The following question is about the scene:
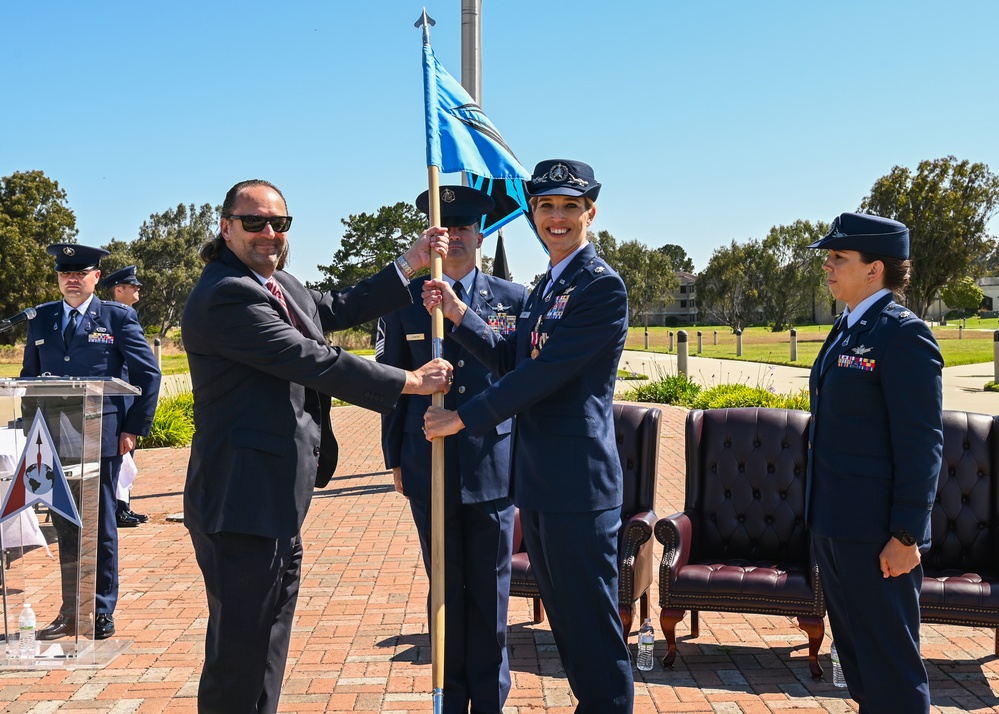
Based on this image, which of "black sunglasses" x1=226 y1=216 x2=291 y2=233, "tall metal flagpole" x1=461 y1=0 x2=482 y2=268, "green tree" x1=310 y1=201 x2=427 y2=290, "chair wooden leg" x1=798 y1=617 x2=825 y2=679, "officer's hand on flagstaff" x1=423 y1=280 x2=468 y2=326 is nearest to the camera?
"black sunglasses" x1=226 y1=216 x2=291 y2=233

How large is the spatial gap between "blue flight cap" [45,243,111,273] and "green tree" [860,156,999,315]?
39928mm

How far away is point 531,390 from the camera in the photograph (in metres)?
3.29

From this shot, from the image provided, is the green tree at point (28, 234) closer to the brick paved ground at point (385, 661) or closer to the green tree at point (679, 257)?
the brick paved ground at point (385, 661)

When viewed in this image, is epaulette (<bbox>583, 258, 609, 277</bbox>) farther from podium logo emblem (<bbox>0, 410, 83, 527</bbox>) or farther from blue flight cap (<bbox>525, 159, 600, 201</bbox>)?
podium logo emblem (<bbox>0, 410, 83, 527</bbox>)

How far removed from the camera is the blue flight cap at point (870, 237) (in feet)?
10.9

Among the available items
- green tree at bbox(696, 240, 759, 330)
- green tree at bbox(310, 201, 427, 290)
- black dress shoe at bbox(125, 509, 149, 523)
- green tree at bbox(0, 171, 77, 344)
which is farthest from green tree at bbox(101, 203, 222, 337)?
black dress shoe at bbox(125, 509, 149, 523)

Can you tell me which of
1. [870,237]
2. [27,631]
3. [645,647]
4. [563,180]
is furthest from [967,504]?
[27,631]

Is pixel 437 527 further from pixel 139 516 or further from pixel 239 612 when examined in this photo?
pixel 139 516

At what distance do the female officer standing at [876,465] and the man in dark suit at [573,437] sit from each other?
794mm

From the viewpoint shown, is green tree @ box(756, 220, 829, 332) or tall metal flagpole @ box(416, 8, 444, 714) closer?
tall metal flagpole @ box(416, 8, 444, 714)

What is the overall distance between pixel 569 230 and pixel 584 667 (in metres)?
1.63

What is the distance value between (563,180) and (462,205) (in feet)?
2.68

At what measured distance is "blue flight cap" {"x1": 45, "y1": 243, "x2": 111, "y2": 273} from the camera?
5746 mm

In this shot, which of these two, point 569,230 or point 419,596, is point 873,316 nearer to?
point 569,230
